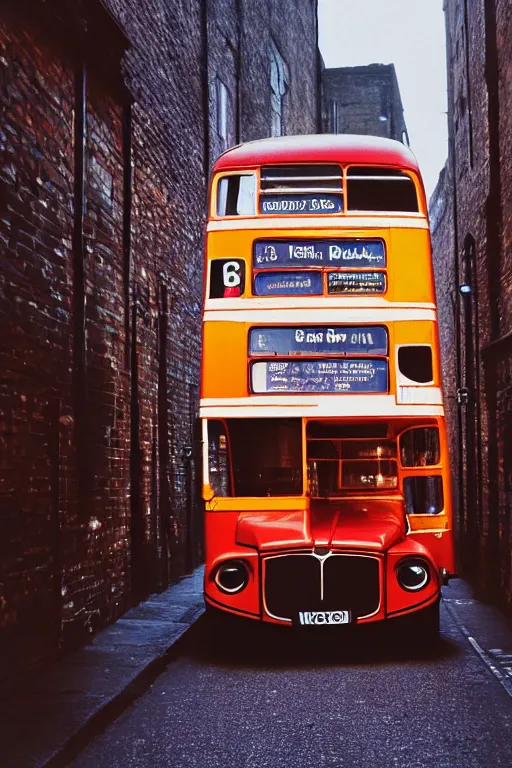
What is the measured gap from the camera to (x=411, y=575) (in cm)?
866

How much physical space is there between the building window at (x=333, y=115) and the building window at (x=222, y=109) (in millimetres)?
16166

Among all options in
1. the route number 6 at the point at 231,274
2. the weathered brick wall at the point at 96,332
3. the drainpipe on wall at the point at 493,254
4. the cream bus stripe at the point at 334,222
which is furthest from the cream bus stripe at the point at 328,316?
the drainpipe on wall at the point at 493,254

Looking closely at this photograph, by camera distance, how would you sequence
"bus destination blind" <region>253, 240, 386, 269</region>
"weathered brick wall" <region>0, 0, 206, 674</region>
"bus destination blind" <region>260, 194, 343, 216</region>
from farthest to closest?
"bus destination blind" <region>260, 194, 343, 216</region>, "bus destination blind" <region>253, 240, 386, 269</region>, "weathered brick wall" <region>0, 0, 206, 674</region>

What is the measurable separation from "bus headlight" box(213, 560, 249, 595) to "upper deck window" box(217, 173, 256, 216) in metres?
3.47

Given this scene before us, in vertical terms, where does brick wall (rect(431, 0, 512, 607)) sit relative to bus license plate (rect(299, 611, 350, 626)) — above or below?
above

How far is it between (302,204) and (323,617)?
4.03 metres

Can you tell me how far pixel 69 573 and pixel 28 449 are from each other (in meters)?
1.58

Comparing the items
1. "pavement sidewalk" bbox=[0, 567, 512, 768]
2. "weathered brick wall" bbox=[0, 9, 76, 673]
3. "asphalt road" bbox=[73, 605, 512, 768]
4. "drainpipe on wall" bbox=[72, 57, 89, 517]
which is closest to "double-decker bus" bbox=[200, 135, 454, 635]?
"asphalt road" bbox=[73, 605, 512, 768]

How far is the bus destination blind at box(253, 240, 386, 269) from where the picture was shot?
9.16 m

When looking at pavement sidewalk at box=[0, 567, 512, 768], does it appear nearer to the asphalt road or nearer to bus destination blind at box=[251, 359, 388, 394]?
the asphalt road

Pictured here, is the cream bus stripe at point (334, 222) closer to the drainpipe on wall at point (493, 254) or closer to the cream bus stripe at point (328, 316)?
the cream bus stripe at point (328, 316)

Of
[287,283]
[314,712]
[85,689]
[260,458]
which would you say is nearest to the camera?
[314,712]

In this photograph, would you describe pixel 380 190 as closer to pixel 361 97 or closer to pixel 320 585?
pixel 320 585

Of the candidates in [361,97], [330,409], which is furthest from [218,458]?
[361,97]
